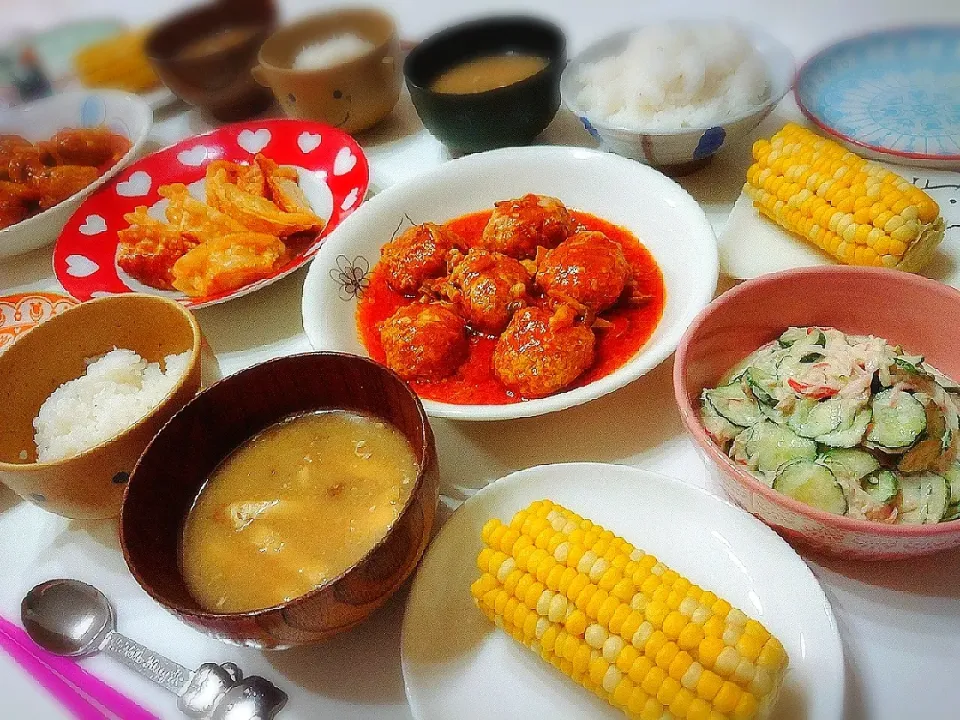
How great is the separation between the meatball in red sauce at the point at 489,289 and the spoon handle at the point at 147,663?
0.82 meters

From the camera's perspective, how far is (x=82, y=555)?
4.24 feet

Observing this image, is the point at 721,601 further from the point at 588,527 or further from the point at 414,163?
the point at 414,163

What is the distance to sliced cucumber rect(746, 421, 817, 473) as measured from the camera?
39.9 inches

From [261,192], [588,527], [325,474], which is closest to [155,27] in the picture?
[261,192]

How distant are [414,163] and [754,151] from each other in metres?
1.04

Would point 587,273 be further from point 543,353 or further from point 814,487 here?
point 814,487

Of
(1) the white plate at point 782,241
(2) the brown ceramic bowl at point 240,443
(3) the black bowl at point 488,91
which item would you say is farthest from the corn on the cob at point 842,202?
(2) the brown ceramic bowl at point 240,443

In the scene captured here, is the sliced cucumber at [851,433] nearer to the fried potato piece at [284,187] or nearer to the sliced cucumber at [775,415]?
the sliced cucumber at [775,415]

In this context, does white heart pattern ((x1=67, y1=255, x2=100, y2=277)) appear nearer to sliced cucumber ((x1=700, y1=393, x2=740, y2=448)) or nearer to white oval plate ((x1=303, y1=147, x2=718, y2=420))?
white oval plate ((x1=303, y1=147, x2=718, y2=420))

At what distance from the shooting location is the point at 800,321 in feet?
4.00

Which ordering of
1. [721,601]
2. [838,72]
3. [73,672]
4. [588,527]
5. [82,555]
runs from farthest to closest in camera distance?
1. [838,72]
2. [82,555]
3. [73,672]
4. [588,527]
5. [721,601]

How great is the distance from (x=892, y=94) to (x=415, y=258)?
123 centimetres

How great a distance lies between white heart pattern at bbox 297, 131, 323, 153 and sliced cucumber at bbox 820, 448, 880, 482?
1615 millimetres

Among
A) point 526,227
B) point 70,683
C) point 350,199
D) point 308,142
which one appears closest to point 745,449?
point 526,227
